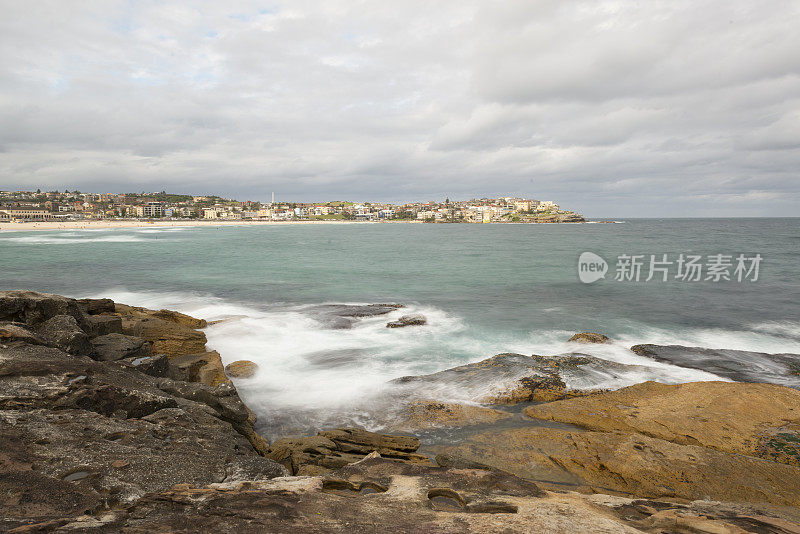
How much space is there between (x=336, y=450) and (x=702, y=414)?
702 cm

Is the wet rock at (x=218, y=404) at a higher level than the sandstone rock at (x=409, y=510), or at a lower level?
lower

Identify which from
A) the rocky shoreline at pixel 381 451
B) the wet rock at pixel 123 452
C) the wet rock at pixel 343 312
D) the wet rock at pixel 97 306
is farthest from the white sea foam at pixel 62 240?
the wet rock at pixel 123 452

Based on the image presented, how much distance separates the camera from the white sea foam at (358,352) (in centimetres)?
969

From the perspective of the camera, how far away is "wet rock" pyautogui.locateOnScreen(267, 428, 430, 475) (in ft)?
19.7

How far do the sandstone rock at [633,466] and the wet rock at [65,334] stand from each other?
6.71 metres

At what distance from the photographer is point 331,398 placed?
995 cm

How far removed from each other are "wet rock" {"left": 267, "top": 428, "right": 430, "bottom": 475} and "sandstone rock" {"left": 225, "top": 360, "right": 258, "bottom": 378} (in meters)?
4.78

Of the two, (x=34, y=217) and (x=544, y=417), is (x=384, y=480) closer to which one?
(x=544, y=417)

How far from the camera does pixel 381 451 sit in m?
6.57

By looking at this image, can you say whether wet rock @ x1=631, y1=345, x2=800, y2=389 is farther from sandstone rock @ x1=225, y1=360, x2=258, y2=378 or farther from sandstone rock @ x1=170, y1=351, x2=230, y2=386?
sandstone rock @ x1=170, y1=351, x2=230, y2=386

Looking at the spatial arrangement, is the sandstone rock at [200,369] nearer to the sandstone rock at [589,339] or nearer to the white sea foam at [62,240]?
the sandstone rock at [589,339]

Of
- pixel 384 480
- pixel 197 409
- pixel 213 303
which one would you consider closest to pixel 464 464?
pixel 384 480

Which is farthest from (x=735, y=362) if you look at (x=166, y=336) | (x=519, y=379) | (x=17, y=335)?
(x=17, y=335)

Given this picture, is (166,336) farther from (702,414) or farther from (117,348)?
(702,414)
